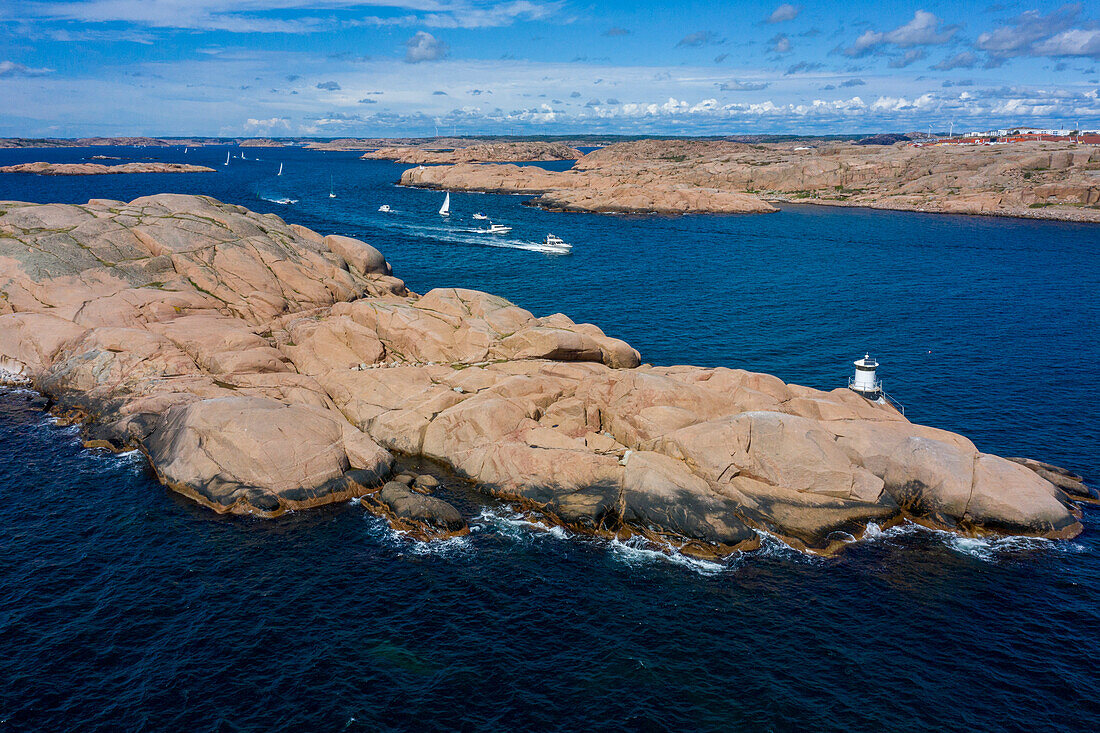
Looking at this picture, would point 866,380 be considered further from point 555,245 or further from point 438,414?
point 555,245

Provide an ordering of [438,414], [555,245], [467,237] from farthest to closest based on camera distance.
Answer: [467,237] < [555,245] < [438,414]

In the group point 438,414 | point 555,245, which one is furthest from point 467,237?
point 438,414

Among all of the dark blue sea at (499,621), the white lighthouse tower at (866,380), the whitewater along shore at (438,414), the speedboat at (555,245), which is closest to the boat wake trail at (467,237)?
the speedboat at (555,245)

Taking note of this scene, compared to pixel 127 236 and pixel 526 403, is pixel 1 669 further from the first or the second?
pixel 127 236

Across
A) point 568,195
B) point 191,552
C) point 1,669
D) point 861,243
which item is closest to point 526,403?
point 191,552

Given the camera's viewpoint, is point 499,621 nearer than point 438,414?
Yes

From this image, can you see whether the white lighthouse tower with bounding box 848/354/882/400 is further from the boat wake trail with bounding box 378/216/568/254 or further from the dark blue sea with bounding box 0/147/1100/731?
the boat wake trail with bounding box 378/216/568/254

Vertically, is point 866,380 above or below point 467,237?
below

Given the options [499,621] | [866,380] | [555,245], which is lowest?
[499,621]

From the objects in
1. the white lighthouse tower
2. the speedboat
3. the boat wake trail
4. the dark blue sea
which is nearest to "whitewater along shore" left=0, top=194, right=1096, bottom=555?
the white lighthouse tower
